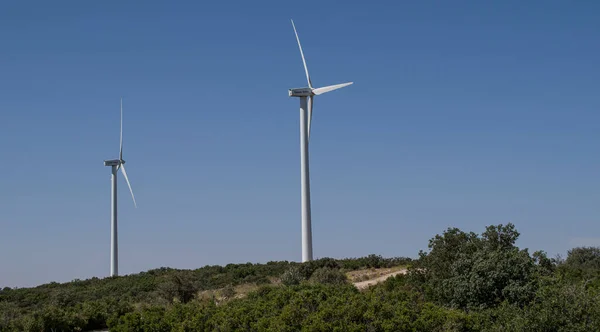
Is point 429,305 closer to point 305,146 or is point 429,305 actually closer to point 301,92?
point 305,146

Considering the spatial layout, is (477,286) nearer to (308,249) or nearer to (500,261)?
(500,261)

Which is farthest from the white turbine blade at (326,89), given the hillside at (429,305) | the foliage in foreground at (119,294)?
the hillside at (429,305)

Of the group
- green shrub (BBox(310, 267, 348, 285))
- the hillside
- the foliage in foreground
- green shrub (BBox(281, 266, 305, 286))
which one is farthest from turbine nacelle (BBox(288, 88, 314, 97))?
the hillside

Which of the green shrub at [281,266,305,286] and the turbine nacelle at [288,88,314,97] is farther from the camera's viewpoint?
the turbine nacelle at [288,88,314,97]

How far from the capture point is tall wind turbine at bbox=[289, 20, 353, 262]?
55.6m

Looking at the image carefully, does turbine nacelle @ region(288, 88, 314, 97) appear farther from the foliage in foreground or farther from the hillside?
the hillside

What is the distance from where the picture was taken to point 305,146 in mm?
57094

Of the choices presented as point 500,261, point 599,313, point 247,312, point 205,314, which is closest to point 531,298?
point 500,261

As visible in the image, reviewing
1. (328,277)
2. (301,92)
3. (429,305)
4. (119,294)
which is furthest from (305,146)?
(429,305)

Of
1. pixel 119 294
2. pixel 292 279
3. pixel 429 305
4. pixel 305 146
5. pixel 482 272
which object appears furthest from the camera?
pixel 305 146

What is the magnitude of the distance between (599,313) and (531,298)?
5.13 metres

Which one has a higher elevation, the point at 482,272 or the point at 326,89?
the point at 326,89

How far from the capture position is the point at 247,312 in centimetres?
2559

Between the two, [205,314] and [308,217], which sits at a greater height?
[308,217]
